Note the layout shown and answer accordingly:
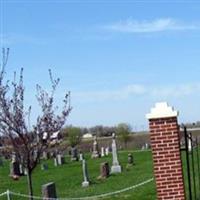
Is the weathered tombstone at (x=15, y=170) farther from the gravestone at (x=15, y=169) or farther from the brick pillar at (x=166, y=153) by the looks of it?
the brick pillar at (x=166, y=153)

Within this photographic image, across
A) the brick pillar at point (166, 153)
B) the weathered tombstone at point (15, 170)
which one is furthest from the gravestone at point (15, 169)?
the brick pillar at point (166, 153)

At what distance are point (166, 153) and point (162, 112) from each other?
0.71 m

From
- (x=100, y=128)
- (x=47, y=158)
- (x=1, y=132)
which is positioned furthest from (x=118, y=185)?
(x=100, y=128)

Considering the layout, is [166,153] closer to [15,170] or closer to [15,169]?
[15,170]

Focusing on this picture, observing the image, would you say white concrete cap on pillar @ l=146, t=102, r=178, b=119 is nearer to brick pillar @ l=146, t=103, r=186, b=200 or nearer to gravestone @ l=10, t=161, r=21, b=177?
brick pillar @ l=146, t=103, r=186, b=200

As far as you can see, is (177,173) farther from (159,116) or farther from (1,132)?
(1,132)

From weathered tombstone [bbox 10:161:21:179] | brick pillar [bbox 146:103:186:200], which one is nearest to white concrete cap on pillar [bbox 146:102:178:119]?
brick pillar [bbox 146:103:186:200]

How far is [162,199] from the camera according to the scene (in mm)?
11055

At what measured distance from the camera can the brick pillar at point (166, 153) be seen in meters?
10.9

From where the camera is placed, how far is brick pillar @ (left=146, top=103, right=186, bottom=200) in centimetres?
1091

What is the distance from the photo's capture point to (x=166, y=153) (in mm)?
10953

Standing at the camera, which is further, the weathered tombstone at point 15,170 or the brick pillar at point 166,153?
the weathered tombstone at point 15,170

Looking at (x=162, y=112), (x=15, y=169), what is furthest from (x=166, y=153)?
(x=15, y=169)

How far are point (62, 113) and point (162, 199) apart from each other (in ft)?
22.5
